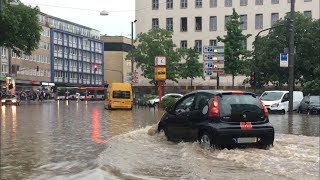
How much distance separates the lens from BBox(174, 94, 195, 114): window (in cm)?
1226

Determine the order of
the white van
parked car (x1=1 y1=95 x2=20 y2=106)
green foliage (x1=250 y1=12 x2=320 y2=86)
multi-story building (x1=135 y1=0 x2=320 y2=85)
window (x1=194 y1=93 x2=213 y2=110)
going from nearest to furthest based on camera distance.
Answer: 1. window (x1=194 y1=93 x2=213 y2=110)
2. the white van
3. green foliage (x1=250 y1=12 x2=320 y2=86)
4. parked car (x1=1 y1=95 x2=20 y2=106)
5. multi-story building (x1=135 y1=0 x2=320 y2=85)

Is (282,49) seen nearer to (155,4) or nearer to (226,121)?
(155,4)

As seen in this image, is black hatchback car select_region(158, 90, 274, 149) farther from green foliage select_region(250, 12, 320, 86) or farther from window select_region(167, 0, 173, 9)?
window select_region(167, 0, 173, 9)

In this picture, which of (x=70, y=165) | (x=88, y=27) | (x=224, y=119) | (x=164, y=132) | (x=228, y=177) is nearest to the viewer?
(x=228, y=177)

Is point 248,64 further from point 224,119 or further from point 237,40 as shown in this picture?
point 224,119

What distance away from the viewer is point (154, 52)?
61500 millimetres

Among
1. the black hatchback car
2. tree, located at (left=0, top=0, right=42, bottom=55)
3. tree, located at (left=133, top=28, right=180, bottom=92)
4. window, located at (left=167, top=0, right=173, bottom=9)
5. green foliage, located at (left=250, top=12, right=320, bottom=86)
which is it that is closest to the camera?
the black hatchback car

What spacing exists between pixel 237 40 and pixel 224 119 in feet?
136

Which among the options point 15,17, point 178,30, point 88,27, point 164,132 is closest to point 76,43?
point 88,27

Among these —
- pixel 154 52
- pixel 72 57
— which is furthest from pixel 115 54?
pixel 154 52

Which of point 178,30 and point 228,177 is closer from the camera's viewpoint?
point 228,177

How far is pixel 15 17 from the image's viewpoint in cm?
4803

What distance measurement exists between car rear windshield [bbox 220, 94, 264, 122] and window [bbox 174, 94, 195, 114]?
109cm

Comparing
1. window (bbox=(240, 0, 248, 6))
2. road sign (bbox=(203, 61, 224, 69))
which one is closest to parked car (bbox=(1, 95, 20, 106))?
road sign (bbox=(203, 61, 224, 69))
